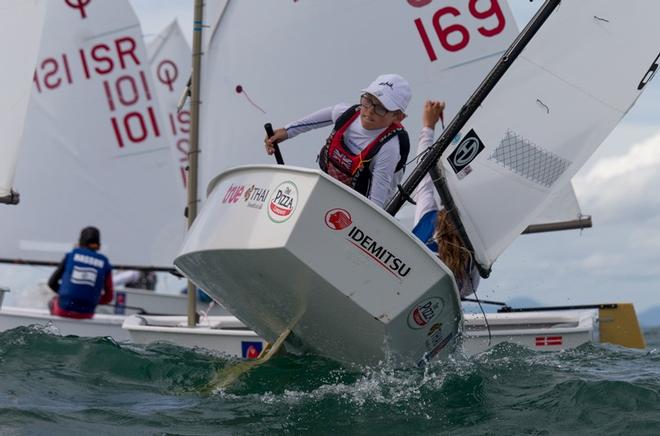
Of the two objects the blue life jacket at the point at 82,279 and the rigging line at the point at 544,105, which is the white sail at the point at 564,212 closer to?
the rigging line at the point at 544,105

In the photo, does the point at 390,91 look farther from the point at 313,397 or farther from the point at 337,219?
the point at 313,397

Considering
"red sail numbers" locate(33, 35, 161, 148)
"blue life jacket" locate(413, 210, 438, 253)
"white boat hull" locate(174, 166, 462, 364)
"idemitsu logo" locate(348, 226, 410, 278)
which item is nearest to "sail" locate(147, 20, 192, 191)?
"red sail numbers" locate(33, 35, 161, 148)

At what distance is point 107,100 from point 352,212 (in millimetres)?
8603

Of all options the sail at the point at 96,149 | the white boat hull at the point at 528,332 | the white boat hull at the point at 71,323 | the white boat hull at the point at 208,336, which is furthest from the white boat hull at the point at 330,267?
the sail at the point at 96,149

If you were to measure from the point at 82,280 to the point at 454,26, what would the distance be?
3846 mm

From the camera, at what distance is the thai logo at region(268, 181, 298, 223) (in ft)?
16.8

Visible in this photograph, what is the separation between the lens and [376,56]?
9.73 m

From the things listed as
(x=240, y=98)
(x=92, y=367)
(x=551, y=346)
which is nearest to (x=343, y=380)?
(x=92, y=367)

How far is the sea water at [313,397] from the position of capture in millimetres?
4879

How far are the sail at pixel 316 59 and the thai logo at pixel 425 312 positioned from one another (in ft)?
14.1

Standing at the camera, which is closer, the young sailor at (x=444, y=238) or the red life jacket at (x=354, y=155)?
the red life jacket at (x=354, y=155)

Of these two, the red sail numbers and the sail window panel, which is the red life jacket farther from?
the red sail numbers

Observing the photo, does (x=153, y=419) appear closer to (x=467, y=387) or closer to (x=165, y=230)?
(x=467, y=387)

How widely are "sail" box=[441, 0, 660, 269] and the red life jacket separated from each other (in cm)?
60
